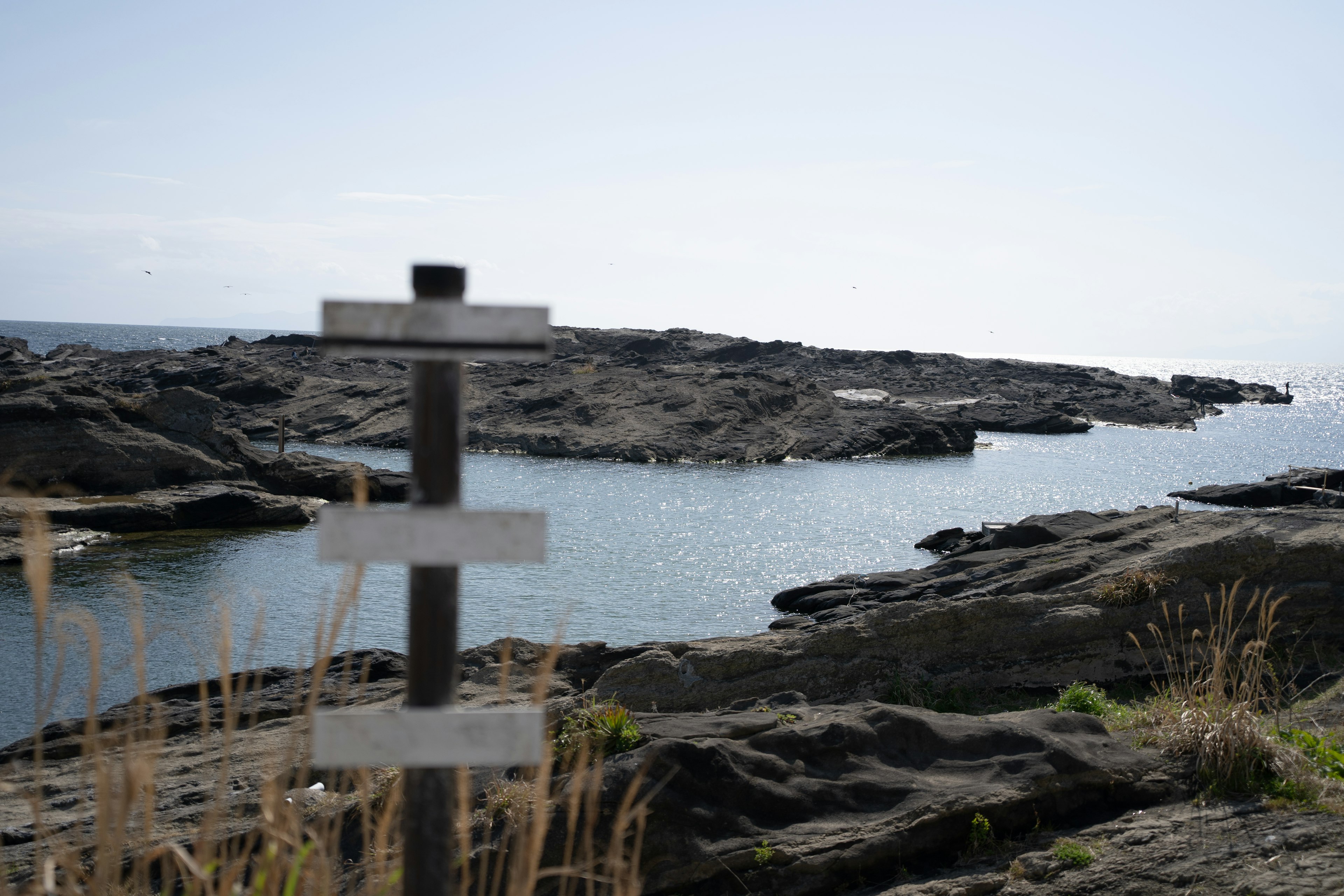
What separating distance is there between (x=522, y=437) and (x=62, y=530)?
88.9ft

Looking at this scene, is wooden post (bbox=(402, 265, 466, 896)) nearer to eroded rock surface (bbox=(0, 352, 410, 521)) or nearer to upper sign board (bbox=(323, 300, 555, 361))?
upper sign board (bbox=(323, 300, 555, 361))

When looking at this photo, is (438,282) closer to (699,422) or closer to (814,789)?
(814,789)

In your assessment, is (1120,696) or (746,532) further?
(746,532)

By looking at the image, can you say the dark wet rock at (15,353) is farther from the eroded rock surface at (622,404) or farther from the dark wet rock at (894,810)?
the dark wet rock at (894,810)

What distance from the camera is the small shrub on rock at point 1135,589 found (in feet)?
36.7

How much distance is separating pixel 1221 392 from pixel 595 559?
350ft

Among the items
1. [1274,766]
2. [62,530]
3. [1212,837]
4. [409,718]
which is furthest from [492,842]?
[62,530]

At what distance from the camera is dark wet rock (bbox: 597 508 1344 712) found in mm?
10445

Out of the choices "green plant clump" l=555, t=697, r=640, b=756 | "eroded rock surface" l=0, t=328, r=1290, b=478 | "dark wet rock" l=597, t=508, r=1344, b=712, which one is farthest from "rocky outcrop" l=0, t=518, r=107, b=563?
"green plant clump" l=555, t=697, r=640, b=756

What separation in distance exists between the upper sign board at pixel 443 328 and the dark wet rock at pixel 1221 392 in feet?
380

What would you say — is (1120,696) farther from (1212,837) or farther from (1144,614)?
(1212,837)

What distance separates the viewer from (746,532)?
2981 cm

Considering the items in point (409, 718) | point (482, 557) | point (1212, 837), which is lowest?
point (1212, 837)

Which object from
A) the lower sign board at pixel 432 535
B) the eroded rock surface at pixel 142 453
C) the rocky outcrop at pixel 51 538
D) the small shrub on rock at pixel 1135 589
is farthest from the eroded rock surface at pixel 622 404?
the lower sign board at pixel 432 535
